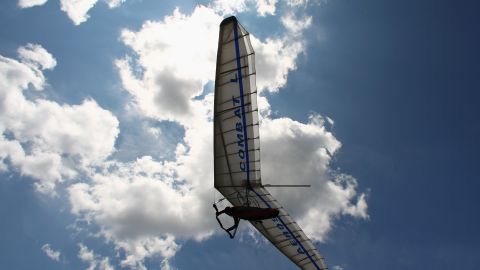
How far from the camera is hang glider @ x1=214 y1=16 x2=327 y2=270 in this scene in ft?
53.9

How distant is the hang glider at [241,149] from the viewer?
16.4m

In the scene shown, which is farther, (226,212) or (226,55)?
(226,212)

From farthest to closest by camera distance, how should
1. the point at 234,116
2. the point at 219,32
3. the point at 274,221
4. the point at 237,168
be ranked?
1. the point at 274,221
2. the point at 237,168
3. the point at 234,116
4. the point at 219,32

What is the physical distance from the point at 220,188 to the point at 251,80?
19.6 ft

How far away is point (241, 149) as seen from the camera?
1839cm

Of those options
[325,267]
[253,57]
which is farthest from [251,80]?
[325,267]

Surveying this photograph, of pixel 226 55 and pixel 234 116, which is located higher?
pixel 226 55

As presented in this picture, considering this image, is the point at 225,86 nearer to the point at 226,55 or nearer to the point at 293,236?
the point at 226,55

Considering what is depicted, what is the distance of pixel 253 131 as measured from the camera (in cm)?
1777

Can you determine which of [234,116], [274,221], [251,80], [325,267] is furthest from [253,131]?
[325,267]

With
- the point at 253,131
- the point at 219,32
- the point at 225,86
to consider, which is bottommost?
the point at 253,131

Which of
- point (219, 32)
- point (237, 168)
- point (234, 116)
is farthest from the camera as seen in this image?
point (237, 168)

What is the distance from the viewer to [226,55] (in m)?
16.6

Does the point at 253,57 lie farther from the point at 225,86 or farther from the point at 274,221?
the point at 274,221
